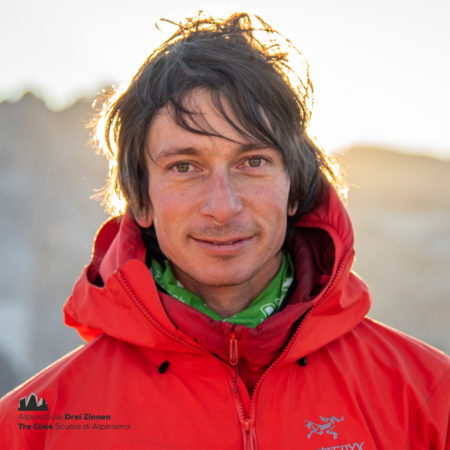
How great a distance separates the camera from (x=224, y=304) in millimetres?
2674

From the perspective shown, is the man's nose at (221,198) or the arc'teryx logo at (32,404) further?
the man's nose at (221,198)

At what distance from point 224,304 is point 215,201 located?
545 mm

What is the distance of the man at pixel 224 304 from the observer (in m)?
2.17

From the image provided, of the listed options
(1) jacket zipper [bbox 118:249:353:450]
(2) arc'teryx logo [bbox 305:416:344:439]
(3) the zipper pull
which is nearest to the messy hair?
(1) jacket zipper [bbox 118:249:353:450]

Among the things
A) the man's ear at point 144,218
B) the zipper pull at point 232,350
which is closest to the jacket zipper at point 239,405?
the zipper pull at point 232,350

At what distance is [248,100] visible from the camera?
2.52 meters

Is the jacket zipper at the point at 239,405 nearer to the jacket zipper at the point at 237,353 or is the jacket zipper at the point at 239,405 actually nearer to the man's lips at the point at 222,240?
the jacket zipper at the point at 237,353

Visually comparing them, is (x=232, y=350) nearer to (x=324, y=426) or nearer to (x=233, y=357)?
(x=233, y=357)

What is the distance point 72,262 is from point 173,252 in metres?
8.24

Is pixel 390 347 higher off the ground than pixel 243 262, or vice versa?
pixel 243 262

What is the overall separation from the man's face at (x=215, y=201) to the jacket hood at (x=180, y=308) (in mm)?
216

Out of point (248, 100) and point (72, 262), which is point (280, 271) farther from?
point (72, 262)

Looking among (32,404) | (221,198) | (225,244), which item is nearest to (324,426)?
(225,244)

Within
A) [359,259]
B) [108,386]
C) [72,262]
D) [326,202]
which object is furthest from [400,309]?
[108,386]
